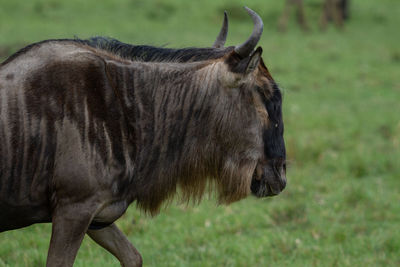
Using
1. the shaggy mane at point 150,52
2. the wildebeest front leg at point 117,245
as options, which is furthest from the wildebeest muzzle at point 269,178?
the wildebeest front leg at point 117,245

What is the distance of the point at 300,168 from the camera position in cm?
747

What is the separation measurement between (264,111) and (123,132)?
82 centimetres

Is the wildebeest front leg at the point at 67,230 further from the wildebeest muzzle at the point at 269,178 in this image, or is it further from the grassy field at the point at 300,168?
the grassy field at the point at 300,168

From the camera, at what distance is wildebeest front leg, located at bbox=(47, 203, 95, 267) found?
3.21 meters

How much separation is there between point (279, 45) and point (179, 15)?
148 inches

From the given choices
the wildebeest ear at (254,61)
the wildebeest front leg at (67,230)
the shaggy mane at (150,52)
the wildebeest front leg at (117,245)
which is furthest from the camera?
the wildebeest front leg at (117,245)

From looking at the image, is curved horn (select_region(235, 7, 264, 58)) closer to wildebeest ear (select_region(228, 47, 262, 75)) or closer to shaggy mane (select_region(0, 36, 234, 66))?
wildebeest ear (select_region(228, 47, 262, 75))

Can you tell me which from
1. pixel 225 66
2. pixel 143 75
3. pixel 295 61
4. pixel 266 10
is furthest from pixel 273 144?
pixel 266 10

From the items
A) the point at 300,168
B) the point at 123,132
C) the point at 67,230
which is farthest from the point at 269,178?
the point at 300,168

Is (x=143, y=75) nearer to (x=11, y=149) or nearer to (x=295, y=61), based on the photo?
(x=11, y=149)

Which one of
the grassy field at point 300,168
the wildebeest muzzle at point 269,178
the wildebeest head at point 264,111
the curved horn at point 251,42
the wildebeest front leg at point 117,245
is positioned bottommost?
the grassy field at point 300,168

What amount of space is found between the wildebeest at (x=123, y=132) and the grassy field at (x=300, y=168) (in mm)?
744

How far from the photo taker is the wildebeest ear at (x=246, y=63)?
345cm


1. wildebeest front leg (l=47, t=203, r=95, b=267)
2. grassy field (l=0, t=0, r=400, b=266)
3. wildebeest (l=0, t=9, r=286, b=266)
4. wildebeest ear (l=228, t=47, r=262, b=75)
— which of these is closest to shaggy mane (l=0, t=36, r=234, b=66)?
wildebeest (l=0, t=9, r=286, b=266)
